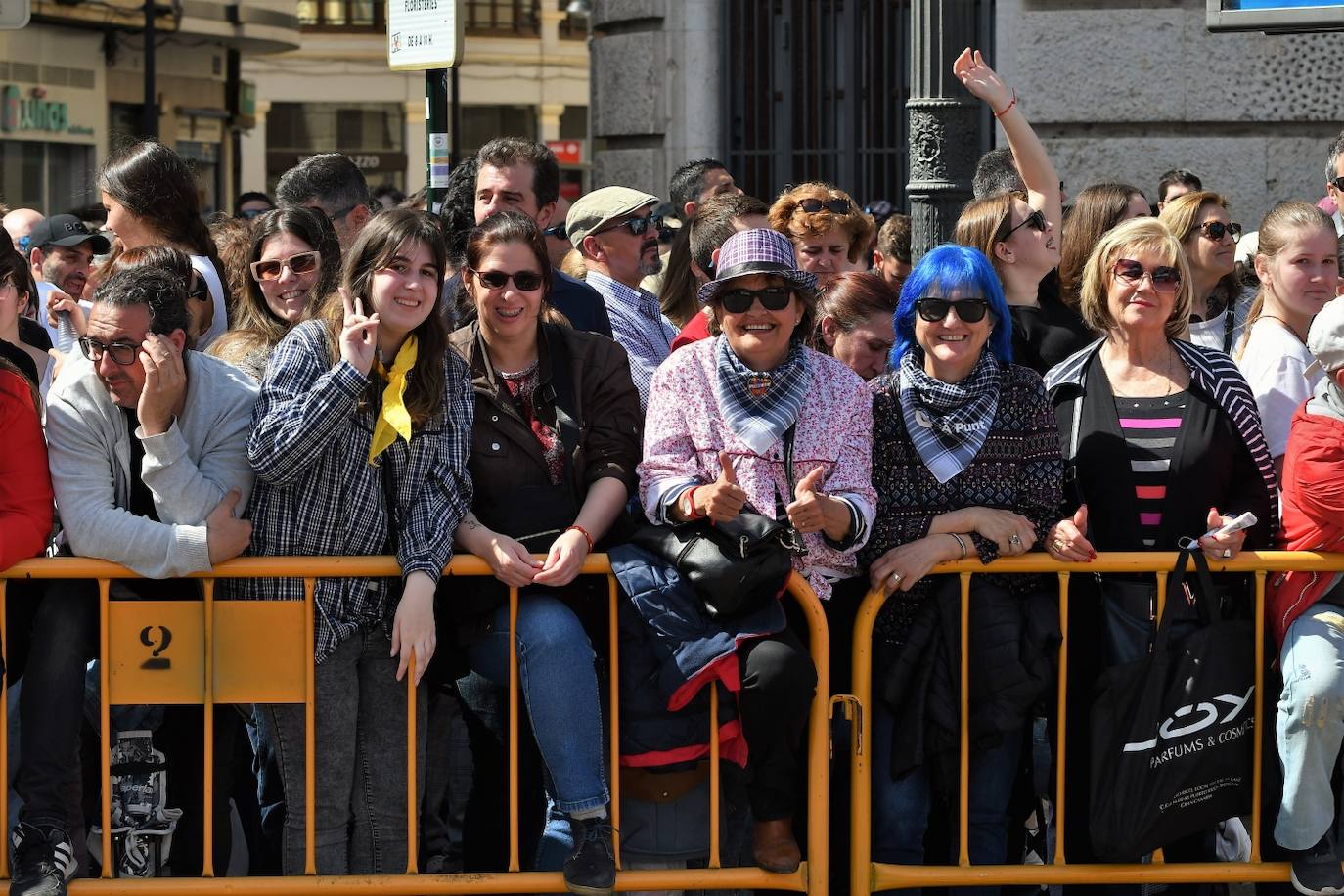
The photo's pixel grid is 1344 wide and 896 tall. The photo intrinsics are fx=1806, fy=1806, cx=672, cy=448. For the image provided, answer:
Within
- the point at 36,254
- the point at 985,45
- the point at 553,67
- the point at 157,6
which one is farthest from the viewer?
the point at 553,67

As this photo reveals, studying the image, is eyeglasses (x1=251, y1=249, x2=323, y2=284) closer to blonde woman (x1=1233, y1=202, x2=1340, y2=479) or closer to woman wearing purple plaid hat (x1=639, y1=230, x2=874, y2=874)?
woman wearing purple plaid hat (x1=639, y1=230, x2=874, y2=874)

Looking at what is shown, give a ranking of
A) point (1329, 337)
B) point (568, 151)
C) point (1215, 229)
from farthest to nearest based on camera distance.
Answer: point (568, 151), point (1215, 229), point (1329, 337)

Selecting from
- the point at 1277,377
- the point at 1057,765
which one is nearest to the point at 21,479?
the point at 1057,765

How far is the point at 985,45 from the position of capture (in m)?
10.2

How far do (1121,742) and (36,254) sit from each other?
222 inches

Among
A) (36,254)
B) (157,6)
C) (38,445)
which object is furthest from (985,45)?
(157,6)

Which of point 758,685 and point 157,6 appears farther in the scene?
point 157,6

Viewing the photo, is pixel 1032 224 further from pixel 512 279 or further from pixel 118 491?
pixel 118 491

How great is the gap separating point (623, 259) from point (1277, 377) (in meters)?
2.29

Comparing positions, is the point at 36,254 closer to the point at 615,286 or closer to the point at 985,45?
the point at 615,286

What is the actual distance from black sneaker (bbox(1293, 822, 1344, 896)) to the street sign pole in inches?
164

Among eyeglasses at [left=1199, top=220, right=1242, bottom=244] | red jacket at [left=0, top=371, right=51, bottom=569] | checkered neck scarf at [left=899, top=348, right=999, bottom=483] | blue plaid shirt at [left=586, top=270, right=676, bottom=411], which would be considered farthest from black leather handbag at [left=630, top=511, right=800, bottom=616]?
eyeglasses at [left=1199, top=220, right=1242, bottom=244]

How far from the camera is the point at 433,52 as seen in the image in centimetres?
718

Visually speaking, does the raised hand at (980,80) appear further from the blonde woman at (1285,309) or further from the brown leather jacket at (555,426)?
the brown leather jacket at (555,426)
